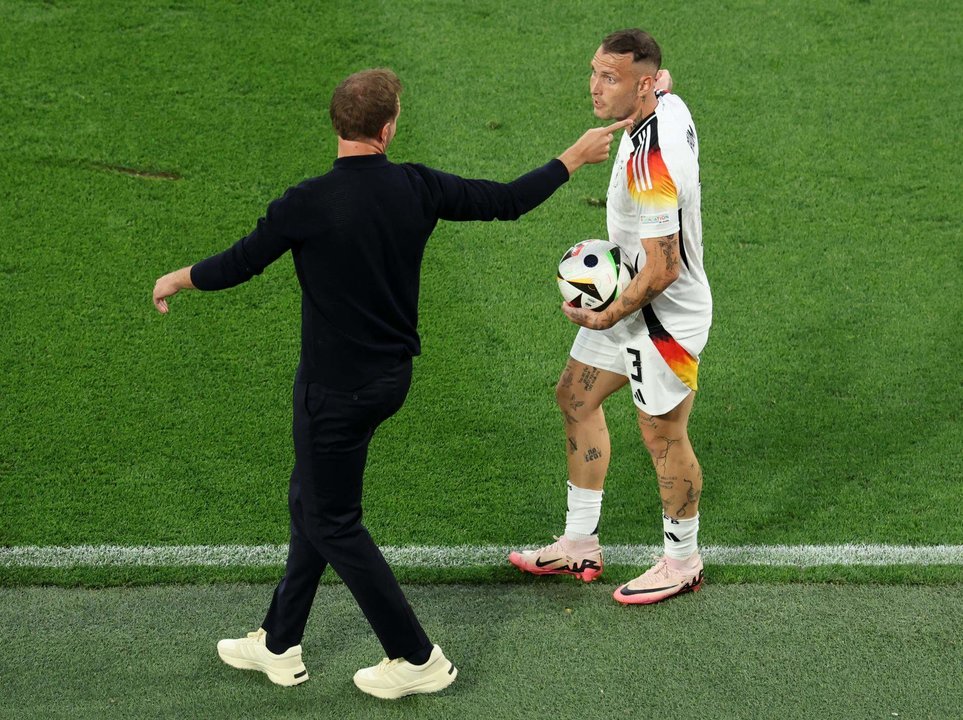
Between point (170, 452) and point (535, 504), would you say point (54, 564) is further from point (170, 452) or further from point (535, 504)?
point (535, 504)

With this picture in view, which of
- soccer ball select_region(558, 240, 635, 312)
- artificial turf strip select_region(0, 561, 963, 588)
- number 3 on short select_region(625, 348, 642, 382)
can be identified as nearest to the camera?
soccer ball select_region(558, 240, 635, 312)

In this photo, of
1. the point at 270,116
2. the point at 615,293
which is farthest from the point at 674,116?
the point at 270,116

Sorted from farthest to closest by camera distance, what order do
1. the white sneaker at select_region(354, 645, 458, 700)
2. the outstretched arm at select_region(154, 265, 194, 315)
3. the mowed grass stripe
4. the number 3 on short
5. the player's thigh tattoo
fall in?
1. the mowed grass stripe
2. the player's thigh tattoo
3. the number 3 on short
4. the white sneaker at select_region(354, 645, 458, 700)
5. the outstretched arm at select_region(154, 265, 194, 315)

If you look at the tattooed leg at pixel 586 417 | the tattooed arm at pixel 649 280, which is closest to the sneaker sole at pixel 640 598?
the tattooed leg at pixel 586 417

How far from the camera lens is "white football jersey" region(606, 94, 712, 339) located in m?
4.44

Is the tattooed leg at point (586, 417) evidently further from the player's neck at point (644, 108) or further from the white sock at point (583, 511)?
A: the player's neck at point (644, 108)

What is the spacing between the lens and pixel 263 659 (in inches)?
178

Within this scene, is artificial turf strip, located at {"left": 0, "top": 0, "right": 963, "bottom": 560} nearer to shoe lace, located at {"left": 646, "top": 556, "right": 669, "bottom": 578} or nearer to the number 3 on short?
shoe lace, located at {"left": 646, "top": 556, "right": 669, "bottom": 578}

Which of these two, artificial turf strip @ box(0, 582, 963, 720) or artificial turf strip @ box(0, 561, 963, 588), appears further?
artificial turf strip @ box(0, 561, 963, 588)

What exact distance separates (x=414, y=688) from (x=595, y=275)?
1.62 m

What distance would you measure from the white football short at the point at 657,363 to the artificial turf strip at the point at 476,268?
1.00 meters

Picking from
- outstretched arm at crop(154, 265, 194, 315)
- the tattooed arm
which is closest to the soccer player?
the tattooed arm

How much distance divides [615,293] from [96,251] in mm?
3878

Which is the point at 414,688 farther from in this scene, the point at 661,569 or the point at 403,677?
the point at 661,569
